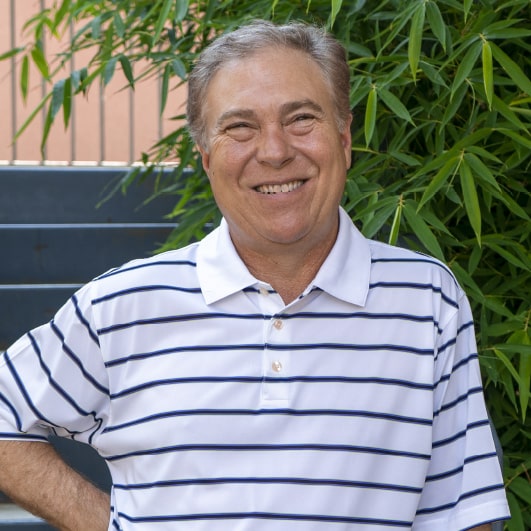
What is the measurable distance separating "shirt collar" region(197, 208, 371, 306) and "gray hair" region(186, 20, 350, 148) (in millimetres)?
138

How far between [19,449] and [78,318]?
0.19 meters

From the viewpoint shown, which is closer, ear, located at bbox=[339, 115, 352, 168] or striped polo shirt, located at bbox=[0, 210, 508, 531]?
striped polo shirt, located at bbox=[0, 210, 508, 531]

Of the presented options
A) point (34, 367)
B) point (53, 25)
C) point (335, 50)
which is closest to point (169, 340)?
point (34, 367)

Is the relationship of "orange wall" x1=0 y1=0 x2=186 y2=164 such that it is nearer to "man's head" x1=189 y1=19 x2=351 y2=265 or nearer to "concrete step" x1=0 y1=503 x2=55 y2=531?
"concrete step" x1=0 y1=503 x2=55 y2=531

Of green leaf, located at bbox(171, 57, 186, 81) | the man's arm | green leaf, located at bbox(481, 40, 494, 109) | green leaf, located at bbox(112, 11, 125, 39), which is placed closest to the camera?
the man's arm

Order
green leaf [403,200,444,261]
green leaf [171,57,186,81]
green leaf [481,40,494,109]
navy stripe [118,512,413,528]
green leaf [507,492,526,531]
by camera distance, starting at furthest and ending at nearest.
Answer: green leaf [171,57,186,81] < green leaf [507,492,526,531] < green leaf [403,200,444,261] < green leaf [481,40,494,109] < navy stripe [118,512,413,528]

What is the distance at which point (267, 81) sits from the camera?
4.68 ft

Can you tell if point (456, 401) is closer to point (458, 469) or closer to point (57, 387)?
point (458, 469)

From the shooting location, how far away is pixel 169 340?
1.44m

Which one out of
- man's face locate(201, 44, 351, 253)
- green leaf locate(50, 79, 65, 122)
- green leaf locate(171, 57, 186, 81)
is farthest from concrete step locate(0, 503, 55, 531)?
man's face locate(201, 44, 351, 253)

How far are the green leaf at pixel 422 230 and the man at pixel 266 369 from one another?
44 centimetres

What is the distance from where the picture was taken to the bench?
318 centimetres

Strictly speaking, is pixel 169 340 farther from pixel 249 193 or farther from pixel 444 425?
pixel 444 425

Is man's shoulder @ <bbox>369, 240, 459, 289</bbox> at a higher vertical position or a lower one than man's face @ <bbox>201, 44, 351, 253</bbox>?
lower
